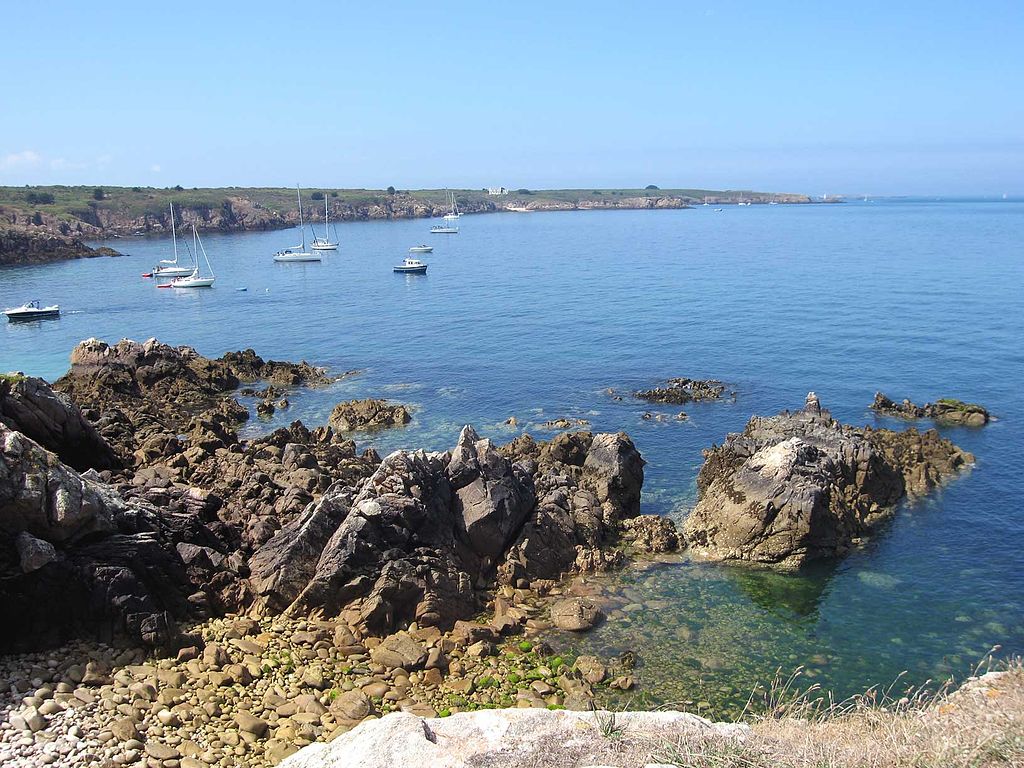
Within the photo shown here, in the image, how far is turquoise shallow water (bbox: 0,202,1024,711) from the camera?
2534cm

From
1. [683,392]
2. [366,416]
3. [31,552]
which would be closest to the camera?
[31,552]

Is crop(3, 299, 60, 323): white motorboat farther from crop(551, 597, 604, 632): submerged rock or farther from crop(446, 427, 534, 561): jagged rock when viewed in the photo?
crop(551, 597, 604, 632): submerged rock

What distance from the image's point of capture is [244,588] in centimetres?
2447

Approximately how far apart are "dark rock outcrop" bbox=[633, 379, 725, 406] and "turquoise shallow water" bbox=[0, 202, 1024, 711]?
1.46 meters

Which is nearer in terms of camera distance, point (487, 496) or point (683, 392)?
point (487, 496)

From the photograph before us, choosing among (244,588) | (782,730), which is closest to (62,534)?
(244,588)

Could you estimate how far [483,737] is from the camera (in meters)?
13.1

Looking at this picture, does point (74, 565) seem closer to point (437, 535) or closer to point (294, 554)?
point (294, 554)

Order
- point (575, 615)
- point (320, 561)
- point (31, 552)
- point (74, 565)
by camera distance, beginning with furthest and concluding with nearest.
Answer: point (575, 615) → point (320, 561) → point (74, 565) → point (31, 552)

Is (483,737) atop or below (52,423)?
below

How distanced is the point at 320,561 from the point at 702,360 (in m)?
43.4

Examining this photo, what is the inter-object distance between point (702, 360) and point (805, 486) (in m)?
31.7

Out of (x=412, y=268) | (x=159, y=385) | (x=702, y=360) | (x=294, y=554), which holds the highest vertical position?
(x=412, y=268)

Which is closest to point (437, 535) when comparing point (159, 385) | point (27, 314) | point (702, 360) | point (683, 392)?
point (683, 392)
